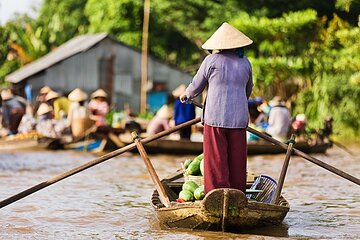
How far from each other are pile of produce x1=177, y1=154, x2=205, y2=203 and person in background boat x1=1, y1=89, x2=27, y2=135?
1112 cm

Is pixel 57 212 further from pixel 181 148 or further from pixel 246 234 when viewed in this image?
pixel 181 148

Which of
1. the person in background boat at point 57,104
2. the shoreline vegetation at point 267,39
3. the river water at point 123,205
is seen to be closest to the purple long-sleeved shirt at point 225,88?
the river water at point 123,205

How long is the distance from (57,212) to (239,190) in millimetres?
2660

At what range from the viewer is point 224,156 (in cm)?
701

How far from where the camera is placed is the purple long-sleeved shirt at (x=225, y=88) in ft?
22.9

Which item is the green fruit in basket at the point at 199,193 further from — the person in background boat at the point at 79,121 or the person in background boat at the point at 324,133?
the person in background boat at the point at 79,121

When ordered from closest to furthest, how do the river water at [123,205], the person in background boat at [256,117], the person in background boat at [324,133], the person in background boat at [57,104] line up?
1. the river water at [123,205]
2. the person in background boat at [256,117]
3. the person in background boat at [324,133]
4. the person in background boat at [57,104]

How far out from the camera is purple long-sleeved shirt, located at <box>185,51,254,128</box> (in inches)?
275

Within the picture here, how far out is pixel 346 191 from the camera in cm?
1098

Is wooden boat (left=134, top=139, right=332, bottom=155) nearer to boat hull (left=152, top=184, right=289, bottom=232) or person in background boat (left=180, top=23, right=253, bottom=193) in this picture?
boat hull (left=152, top=184, right=289, bottom=232)

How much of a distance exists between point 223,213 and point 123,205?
2.72 m

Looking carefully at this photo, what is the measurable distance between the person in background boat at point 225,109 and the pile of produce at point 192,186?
9.3 inches

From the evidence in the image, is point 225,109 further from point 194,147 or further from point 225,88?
point 194,147

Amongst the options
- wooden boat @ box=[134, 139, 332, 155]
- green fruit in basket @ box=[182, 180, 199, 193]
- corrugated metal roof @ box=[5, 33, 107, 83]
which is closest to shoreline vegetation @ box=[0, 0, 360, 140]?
corrugated metal roof @ box=[5, 33, 107, 83]
